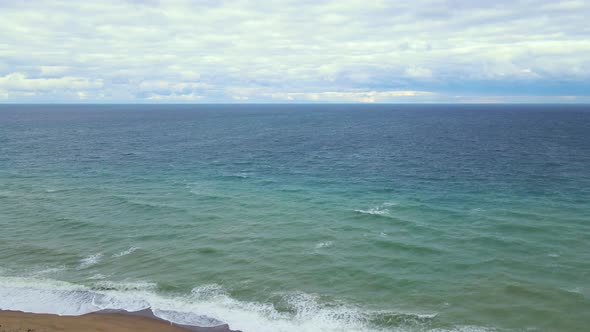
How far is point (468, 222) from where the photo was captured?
46.0 m

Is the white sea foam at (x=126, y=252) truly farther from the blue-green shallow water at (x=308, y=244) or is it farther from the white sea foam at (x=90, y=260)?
the white sea foam at (x=90, y=260)

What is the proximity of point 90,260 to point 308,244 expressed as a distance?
19403 millimetres

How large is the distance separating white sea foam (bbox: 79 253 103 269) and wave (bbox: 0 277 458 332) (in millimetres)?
3133

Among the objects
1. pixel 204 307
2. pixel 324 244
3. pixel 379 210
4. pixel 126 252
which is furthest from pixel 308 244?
pixel 126 252

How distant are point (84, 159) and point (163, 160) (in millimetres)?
16384

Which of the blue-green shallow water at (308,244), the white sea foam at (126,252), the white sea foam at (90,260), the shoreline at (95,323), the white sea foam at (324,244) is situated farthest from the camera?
the white sea foam at (324,244)

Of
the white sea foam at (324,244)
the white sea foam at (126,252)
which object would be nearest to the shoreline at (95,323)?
the white sea foam at (126,252)

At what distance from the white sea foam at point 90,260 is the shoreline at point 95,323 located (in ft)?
26.7

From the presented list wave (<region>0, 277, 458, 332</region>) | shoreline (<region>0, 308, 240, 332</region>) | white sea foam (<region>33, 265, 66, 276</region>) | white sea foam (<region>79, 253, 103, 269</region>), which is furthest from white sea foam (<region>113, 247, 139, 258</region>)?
shoreline (<region>0, 308, 240, 332</region>)

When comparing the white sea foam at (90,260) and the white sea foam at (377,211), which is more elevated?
the white sea foam at (377,211)

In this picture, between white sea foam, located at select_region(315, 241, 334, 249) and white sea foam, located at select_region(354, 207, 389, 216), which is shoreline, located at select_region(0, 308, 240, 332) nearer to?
white sea foam, located at select_region(315, 241, 334, 249)

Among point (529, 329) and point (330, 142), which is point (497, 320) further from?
point (330, 142)

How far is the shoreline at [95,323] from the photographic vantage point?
2634 cm

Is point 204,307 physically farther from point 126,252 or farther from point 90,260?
point 90,260
